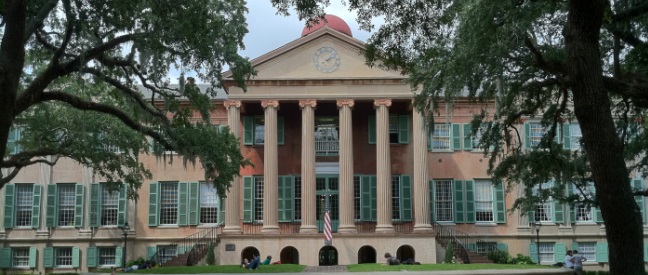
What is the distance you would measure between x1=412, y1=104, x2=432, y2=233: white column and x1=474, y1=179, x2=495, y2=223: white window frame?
12.9 feet

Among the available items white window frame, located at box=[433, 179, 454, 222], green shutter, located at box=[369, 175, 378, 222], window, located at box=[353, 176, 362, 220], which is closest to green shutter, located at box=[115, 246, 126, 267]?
window, located at box=[353, 176, 362, 220]

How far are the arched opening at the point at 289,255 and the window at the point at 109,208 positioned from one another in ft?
29.0

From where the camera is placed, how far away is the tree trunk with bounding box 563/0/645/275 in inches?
446

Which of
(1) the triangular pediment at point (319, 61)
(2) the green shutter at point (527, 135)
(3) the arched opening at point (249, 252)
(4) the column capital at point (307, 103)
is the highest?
(1) the triangular pediment at point (319, 61)

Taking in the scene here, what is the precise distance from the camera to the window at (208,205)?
125 feet

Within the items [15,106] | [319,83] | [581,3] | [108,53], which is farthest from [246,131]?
[581,3]

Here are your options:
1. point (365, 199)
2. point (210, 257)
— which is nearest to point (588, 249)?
point (365, 199)

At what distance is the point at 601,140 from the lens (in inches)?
450

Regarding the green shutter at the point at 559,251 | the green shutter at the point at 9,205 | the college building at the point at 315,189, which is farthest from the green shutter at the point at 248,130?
the green shutter at the point at 559,251

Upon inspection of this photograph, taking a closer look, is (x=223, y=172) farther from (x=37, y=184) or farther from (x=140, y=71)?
(x=37, y=184)

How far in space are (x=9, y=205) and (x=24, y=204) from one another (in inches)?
27.9

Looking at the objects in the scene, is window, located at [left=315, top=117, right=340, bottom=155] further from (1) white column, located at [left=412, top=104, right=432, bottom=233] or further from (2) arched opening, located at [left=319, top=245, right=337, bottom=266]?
(2) arched opening, located at [left=319, top=245, right=337, bottom=266]

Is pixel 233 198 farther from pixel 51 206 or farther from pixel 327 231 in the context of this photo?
pixel 51 206

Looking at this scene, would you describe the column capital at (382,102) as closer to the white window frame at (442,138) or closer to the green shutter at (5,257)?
the white window frame at (442,138)
